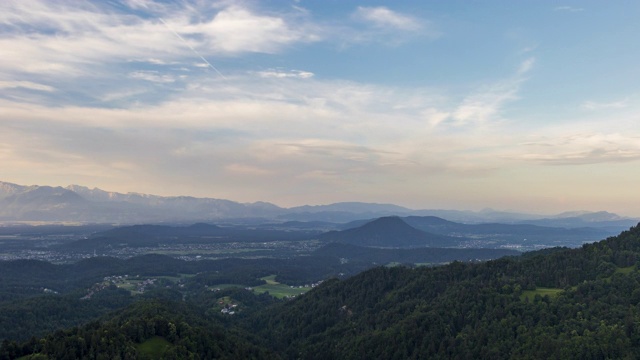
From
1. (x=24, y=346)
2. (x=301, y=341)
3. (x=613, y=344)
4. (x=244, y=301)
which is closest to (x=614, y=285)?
(x=613, y=344)

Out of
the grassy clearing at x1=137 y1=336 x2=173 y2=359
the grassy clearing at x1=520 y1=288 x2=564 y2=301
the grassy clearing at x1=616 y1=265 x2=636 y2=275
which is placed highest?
the grassy clearing at x1=616 y1=265 x2=636 y2=275

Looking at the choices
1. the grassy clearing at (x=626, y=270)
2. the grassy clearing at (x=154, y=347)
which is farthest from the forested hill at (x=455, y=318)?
the grassy clearing at (x=154, y=347)

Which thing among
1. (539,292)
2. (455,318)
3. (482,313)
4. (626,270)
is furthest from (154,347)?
(626,270)

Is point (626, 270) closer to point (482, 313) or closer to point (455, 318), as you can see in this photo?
point (482, 313)

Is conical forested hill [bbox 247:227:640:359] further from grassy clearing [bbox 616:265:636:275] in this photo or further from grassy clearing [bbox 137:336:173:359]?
grassy clearing [bbox 137:336:173:359]

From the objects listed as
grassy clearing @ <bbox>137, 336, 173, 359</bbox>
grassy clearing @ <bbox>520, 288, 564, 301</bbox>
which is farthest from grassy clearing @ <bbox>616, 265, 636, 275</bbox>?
grassy clearing @ <bbox>137, 336, 173, 359</bbox>

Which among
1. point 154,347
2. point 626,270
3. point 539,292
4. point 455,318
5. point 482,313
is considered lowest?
point 154,347

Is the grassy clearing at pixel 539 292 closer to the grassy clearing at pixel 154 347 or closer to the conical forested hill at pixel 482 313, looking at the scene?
the conical forested hill at pixel 482 313
